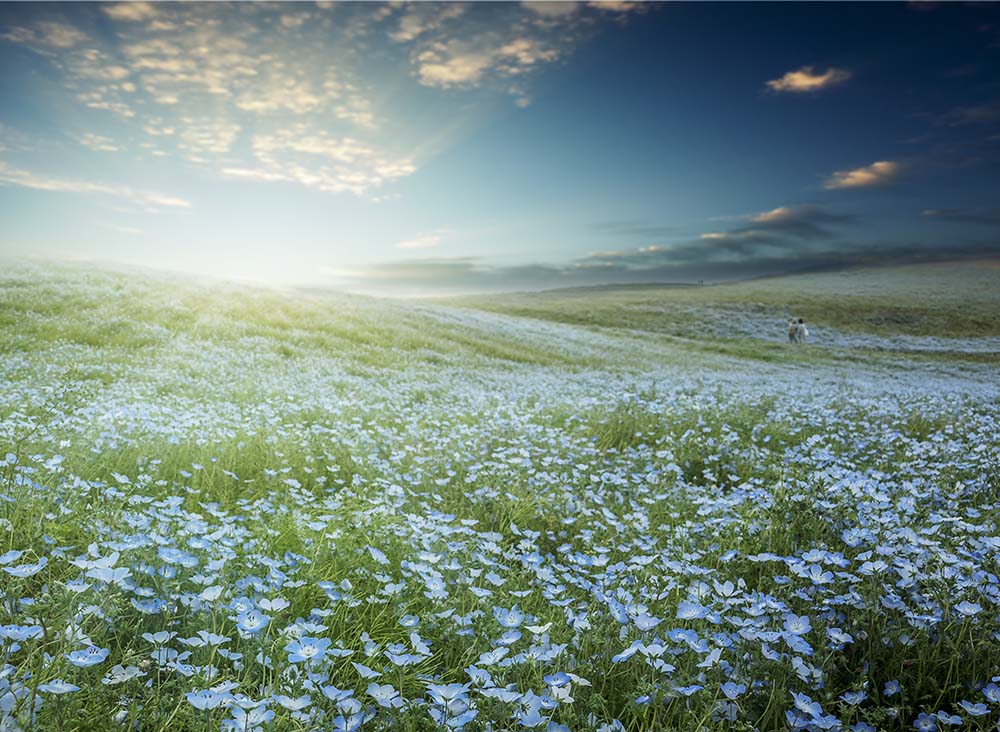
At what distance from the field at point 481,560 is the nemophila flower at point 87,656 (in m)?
0.06

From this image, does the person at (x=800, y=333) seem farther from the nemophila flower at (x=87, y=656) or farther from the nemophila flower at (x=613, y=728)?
the nemophila flower at (x=87, y=656)

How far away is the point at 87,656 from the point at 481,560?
94.6 inches

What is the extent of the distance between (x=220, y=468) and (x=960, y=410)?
51.2 ft

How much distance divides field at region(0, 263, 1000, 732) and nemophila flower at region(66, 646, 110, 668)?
0.19 feet

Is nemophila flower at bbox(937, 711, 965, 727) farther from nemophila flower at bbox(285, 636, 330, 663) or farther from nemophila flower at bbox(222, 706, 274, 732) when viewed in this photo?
nemophila flower at bbox(222, 706, 274, 732)

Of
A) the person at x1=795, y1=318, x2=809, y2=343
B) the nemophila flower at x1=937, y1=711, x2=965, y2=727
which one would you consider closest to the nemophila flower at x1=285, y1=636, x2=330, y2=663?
the nemophila flower at x1=937, y1=711, x2=965, y2=727

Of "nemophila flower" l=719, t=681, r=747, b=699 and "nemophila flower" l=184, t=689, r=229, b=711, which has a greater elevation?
"nemophila flower" l=184, t=689, r=229, b=711

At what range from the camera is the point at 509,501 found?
6.46m

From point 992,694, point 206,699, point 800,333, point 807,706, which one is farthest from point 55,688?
point 800,333

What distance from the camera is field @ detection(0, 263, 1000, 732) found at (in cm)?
288

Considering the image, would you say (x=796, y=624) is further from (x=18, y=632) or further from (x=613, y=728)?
Result: (x=18, y=632)

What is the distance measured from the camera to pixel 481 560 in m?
4.27

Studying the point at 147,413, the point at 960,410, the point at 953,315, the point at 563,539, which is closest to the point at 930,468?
the point at 563,539

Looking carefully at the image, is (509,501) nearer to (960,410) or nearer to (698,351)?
(960,410)
